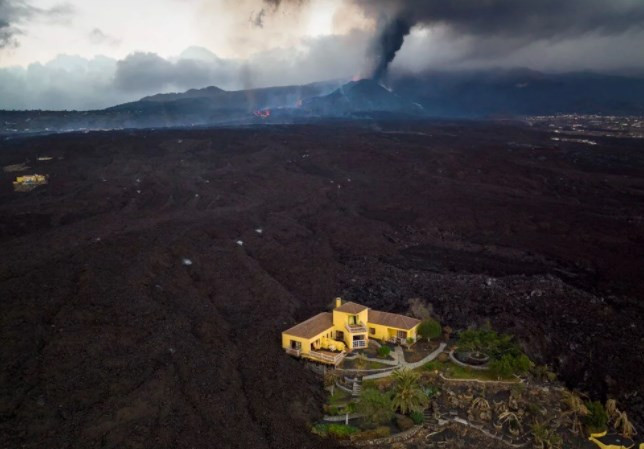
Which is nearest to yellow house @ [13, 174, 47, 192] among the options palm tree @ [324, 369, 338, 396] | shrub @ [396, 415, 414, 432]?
palm tree @ [324, 369, 338, 396]

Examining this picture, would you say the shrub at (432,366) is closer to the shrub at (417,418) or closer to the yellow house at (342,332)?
the yellow house at (342,332)

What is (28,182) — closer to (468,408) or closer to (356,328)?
(356,328)

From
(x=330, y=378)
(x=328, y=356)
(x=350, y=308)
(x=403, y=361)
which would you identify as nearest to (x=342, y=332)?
(x=350, y=308)

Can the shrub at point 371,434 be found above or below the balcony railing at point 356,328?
below

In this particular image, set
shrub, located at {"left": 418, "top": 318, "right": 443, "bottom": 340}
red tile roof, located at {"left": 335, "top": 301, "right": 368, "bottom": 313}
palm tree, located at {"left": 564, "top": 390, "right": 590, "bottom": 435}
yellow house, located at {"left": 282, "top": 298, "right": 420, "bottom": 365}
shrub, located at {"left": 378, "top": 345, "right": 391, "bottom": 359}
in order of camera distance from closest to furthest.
Result: palm tree, located at {"left": 564, "top": 390, "right": 590, "bottom": 435} < shrub, located at {"left": 378, "top": 345, "right": 391, "bottom": 359} < yellow house, located at {"left": 282, "top": 298, "right": 420, "bottom": 365} < red tile roof, located at {"left": 335, "top": 301, "right": 368, "bottom": 313} < shrub, located at {"left": 418, "top": 318, "right": 443, "bottom": 340}

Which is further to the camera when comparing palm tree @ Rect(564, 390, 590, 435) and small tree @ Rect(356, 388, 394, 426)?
palm tree @ Rect(564, 390, 590, 435)

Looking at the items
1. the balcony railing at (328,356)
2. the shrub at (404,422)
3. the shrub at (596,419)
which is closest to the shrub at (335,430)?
the shrub at (404,422)

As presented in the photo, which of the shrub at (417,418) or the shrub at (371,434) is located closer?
the shrub at (371,434)

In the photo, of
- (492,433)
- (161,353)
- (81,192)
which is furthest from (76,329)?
(81,192)

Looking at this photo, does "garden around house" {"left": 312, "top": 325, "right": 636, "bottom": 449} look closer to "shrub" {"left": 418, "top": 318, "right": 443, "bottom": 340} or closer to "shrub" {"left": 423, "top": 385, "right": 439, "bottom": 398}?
"shrub" {"left": 423, "top": 385, "right": 439, "bottom": 398}
